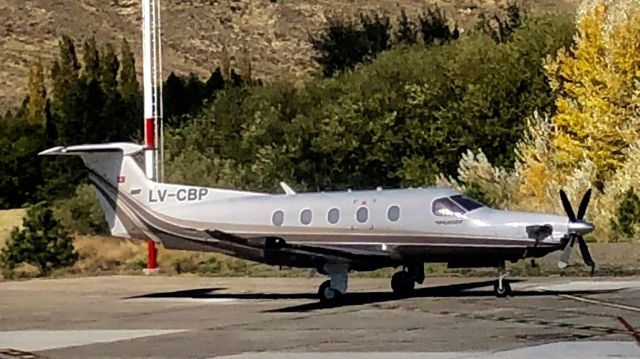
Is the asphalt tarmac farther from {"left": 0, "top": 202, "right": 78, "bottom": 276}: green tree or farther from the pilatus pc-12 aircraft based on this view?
{"left": 0, "top": 202, "right": 78, "bottom": 276}: green tree

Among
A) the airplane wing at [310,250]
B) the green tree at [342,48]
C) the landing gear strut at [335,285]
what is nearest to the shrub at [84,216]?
the landing gear strut at [335,285]

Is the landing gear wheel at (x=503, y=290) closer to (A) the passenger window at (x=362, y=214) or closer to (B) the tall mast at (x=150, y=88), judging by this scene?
(A) the passenger window at (x=362, y=214)

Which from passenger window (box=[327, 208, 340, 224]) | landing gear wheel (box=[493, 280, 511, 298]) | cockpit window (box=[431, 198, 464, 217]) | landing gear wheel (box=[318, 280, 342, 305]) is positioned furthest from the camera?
passenger window (box=[327, 208, 340, 224])

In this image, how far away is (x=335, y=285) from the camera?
87.7ft

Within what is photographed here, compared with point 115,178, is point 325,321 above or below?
below

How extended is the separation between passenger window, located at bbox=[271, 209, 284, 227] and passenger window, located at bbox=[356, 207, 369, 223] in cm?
159

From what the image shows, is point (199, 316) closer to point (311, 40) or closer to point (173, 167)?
point (173, 167)

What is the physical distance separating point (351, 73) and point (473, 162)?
53.1ft

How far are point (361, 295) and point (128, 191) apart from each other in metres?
5.30

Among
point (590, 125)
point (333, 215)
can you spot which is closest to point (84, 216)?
point (590, 125)

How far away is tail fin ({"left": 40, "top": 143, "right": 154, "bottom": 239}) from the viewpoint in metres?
29.6

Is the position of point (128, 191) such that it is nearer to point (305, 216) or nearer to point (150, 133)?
point (305, 216)

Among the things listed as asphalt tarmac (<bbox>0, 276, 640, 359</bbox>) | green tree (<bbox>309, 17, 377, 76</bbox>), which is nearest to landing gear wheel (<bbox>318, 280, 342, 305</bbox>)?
asphalt tarmac (<bbox>0, 276, 640, 359</bbox>)

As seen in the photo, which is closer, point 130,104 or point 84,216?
point 84,216
